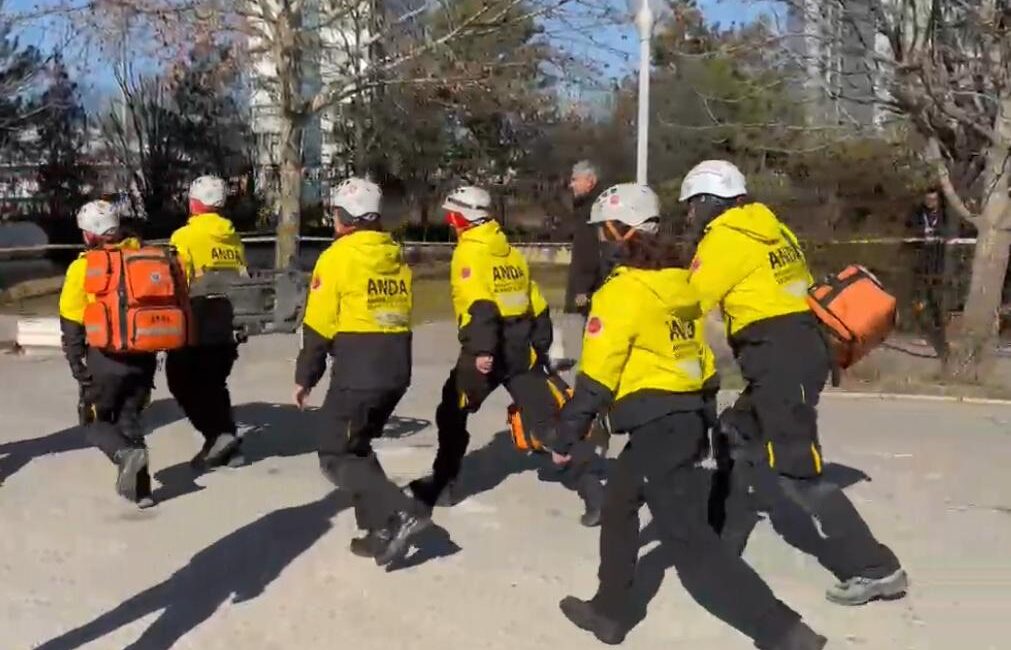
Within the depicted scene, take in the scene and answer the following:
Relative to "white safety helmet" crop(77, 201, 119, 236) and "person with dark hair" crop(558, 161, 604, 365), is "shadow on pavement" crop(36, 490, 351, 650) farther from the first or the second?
"person with dark hair" crop(558, 161, 604, 365)

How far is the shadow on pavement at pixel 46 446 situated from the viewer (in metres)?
8.02

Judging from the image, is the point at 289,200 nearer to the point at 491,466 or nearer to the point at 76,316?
the point at 491,466

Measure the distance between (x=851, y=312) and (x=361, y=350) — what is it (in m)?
2.18

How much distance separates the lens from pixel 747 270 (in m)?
5.16

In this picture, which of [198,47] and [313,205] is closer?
[198,47]

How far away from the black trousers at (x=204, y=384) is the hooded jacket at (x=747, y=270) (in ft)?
12.0

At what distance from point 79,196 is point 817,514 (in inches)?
1055

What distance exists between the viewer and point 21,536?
6.43 metres

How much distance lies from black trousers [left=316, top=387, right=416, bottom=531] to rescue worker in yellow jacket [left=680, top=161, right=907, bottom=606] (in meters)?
1.60

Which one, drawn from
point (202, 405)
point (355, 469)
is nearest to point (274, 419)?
point (202, 405)

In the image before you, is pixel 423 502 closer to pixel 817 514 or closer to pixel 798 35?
pixel 817 514

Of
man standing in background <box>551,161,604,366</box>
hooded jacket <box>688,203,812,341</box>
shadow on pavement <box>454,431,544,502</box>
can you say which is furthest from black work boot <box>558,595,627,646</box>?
man standing in background <box>551,161,604,366</box>

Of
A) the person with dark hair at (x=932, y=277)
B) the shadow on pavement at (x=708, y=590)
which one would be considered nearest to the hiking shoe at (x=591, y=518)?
the shadow on pavement at (x=708, y=590)

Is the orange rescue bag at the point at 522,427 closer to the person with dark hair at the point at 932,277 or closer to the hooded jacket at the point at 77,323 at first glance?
the hooded jacket at the point at 77,323
